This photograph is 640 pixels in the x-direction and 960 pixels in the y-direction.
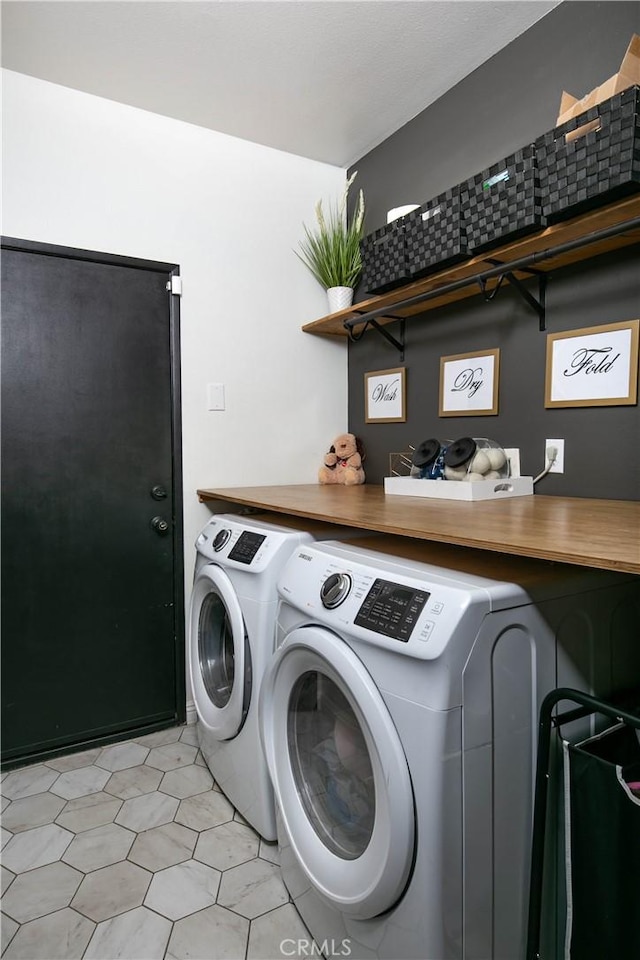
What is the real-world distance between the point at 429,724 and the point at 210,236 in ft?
7.11

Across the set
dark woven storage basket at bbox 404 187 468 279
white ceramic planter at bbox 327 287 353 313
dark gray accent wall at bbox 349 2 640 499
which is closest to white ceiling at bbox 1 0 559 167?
dark gray accent wall at bbox 349 2 640 499

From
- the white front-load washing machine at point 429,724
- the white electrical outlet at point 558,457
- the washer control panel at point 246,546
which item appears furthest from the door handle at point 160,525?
the white electrical outlet at point 558,457

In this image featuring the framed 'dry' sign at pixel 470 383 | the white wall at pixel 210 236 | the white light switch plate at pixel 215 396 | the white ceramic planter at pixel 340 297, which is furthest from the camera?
the white ceramic planter at pixel 340 297

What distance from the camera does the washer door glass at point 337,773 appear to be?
98 centimetres

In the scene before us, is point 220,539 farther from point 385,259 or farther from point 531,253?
point 531,253

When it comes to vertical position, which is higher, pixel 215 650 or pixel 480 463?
pixel 480 463

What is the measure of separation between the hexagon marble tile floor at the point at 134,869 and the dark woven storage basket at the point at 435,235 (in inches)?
74.4

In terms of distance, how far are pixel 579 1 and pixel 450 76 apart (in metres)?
0.50

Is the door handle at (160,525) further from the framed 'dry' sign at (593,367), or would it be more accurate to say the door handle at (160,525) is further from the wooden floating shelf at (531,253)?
the framed 'dry' sign at (593,367)

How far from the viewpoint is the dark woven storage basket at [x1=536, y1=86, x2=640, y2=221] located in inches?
50.0

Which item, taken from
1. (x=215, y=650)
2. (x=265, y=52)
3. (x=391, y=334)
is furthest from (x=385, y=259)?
(x=215, y=650)

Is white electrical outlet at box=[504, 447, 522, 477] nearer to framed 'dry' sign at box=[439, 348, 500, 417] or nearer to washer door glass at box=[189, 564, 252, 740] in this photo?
framed 'dry' sign at box=[439, 348, 500, 417]

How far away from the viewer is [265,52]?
1.91 m

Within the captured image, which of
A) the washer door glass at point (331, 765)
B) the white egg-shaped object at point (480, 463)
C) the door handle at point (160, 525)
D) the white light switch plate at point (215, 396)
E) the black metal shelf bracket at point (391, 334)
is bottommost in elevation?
the washer door glass at point (331, 765)
